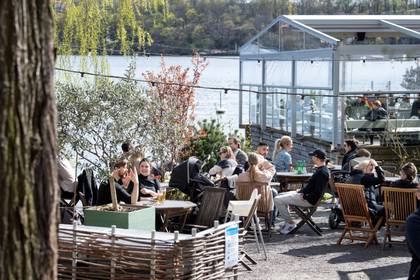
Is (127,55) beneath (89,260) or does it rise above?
above

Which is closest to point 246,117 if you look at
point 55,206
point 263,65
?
point 263,65

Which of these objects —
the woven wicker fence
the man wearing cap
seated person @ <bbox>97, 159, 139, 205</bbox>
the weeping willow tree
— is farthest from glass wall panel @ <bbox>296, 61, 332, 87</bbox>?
the woven wicker fence

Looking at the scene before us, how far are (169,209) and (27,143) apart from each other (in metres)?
7.47

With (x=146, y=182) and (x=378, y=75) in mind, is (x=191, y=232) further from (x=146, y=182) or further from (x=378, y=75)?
(x=378, y=75)

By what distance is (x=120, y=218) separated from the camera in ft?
29.0

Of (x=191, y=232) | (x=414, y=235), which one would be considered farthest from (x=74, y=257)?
(x=414, y=235)

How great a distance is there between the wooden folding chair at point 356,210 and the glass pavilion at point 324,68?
7.11m

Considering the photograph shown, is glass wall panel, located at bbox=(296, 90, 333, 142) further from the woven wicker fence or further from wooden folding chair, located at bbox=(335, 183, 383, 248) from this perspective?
the woven wicker fence

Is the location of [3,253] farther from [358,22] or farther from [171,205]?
[358,22]

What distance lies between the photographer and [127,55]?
17.4m

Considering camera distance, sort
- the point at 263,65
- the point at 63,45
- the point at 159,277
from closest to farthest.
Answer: the point at 159,277 < the point at 63,45 < the point at 263,65

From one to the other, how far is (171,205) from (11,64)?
305 inches

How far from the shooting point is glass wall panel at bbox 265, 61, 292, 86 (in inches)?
926

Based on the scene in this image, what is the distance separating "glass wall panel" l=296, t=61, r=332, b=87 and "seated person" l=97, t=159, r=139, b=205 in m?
9.87
